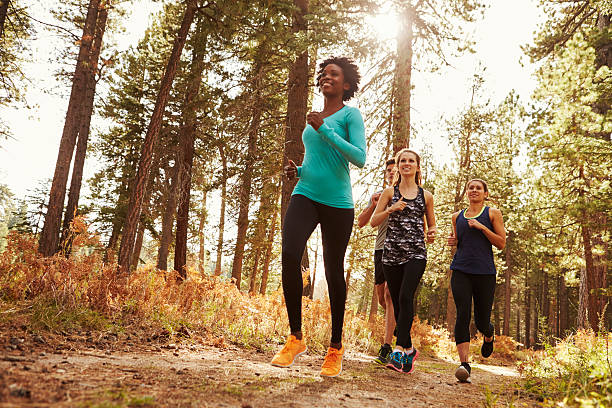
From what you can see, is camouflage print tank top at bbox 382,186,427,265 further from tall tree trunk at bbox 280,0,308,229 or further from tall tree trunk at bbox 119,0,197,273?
tall tree trunk at bbox 119,0,197,273

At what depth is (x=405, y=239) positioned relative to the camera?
462cm

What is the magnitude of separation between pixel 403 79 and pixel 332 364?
24.9 feet

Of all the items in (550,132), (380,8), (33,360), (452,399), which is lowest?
(452,399)

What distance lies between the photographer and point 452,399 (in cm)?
329

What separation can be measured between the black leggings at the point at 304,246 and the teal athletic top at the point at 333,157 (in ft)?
0.29

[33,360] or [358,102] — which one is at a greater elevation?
[358,102]

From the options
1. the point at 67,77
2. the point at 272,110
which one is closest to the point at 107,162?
the point at 67,77

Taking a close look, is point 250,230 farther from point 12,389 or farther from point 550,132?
point 12,389

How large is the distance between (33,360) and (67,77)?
16.4 meters

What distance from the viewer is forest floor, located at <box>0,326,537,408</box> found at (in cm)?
181

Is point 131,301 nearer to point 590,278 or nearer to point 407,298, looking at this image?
point 407,298

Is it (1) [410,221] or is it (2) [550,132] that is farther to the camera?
(2) [550,132]

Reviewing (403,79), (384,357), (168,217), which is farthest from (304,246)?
(168,217)

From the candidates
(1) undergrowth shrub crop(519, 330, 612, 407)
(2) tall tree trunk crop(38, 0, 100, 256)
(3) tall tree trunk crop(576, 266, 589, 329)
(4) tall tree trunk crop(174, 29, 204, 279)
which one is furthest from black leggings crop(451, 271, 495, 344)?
(4) tall tree trunk crop(174, 29, 204, 279)
